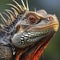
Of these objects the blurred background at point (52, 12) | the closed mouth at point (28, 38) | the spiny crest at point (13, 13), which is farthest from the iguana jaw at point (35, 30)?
the blurred background at point (52, 12)

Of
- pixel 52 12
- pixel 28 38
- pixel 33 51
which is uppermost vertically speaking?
pixel 28 38

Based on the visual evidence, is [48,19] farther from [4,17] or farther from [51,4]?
[51,4]

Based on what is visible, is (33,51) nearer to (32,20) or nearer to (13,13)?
(32,20)

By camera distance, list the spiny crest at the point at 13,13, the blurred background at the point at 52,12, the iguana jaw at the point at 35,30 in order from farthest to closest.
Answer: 1. the blurred background at the point at 52,12
2. the spiny crest at the point at 13,13
3. the iguana jaw at the point at 35,30

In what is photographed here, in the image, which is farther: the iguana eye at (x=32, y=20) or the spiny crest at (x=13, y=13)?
the spiny crest at (x=13, y=13)

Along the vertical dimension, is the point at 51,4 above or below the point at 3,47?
below

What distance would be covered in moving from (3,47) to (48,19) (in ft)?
2.28

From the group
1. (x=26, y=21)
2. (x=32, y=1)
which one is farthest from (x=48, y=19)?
(x=32, y=1)

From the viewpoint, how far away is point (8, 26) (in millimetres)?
6965

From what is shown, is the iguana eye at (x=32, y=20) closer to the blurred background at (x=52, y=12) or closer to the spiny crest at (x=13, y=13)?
the spiny crest at (x=13, y=13)

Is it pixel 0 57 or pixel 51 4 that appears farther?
pixel 51 4

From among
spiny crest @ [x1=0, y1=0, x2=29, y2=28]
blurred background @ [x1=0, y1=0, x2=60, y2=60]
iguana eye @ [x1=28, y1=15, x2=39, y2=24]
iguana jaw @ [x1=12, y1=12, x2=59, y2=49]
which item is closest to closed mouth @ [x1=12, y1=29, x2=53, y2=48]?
iguana jaw @ [x1=12, y1=12, x2=59, y2=49]

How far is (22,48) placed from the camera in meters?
6.79

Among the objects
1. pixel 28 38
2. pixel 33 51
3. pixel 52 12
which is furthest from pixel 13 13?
pixel 52 12
